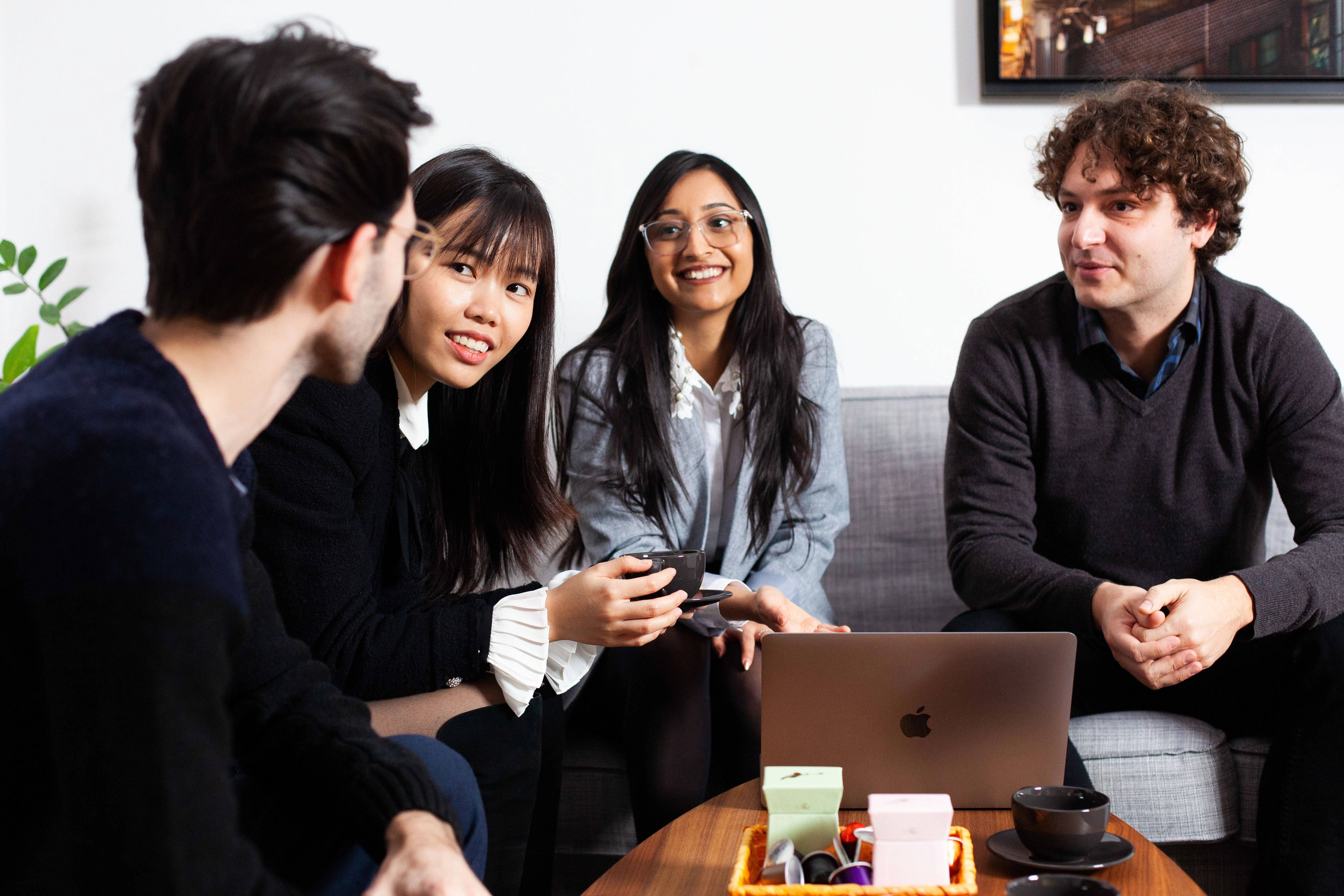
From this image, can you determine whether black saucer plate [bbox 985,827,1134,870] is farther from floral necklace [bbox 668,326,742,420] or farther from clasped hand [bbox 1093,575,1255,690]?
floral necklace [bbox 668,326,742,420]

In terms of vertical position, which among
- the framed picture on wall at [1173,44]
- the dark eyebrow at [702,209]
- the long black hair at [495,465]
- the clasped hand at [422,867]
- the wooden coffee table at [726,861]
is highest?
the framed picture on wall at [1173,44]

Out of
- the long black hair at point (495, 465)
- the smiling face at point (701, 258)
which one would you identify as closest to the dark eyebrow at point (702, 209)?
the smiling face at point (701, 258)

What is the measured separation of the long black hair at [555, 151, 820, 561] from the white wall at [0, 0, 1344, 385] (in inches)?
14.7

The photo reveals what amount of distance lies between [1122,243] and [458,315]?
1.10 meters

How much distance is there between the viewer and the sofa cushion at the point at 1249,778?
162 centimetres

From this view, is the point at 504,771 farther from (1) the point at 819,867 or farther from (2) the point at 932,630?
(2) the point at 932,630

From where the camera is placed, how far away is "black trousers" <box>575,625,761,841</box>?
162 cm

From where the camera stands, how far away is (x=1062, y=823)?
995mm

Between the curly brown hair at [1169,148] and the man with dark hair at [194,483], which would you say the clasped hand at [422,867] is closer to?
the man with dark hair at [194,483]

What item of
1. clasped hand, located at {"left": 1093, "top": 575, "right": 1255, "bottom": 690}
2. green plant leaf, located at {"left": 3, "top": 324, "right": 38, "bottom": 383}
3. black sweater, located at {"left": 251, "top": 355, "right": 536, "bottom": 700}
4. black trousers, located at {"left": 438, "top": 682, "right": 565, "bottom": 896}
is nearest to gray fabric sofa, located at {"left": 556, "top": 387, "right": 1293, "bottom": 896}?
clasped hand, located at {"left": 1093, "top": 575, "right": 1255, "bottom": 690}

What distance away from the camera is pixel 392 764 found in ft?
3.13

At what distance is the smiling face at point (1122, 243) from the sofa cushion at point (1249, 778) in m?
0.73

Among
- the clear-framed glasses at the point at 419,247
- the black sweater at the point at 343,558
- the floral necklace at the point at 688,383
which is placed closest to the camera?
the clear-framed glasses at the point at 419,247

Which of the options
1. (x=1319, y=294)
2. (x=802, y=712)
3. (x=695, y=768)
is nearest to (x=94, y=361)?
(x=802, y=712)
